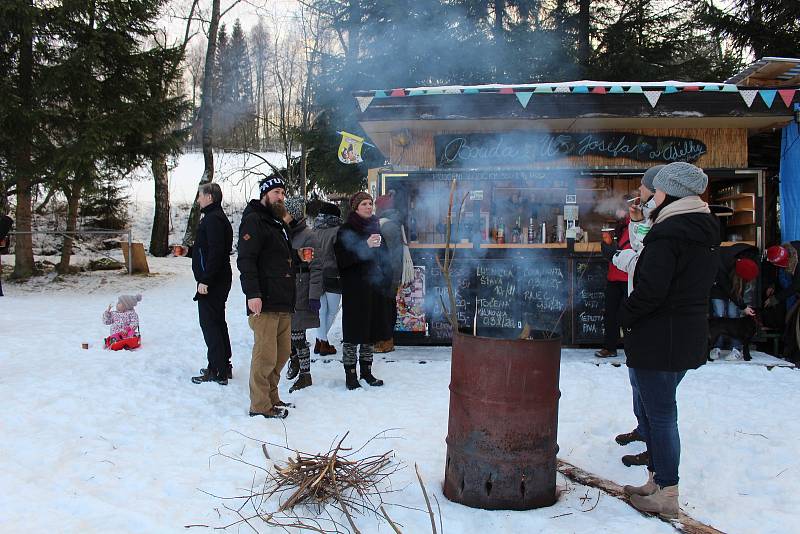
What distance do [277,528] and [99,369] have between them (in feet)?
11.6

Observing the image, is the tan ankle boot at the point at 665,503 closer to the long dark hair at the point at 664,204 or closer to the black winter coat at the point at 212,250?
the long dark hair at the point at 664,204

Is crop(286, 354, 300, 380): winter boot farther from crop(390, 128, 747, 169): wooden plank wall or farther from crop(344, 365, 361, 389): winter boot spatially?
crop(390, 128, 747, 169): wooden plank wall

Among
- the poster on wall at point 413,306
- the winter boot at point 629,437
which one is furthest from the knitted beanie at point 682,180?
the poster on wall at point 413,306

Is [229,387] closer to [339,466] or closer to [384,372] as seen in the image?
[384,372]

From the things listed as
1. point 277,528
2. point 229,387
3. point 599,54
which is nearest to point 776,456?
point 277,528

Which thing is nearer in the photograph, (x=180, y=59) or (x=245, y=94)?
(x=180, y=59)

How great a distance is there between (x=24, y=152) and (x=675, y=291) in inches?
502

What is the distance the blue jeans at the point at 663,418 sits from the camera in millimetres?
2988

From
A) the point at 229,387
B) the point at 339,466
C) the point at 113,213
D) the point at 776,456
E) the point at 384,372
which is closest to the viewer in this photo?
the point at 339,466

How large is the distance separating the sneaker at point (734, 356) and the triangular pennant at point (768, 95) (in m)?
2.90

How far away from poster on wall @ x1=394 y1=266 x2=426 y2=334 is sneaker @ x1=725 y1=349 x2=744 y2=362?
3631 mm

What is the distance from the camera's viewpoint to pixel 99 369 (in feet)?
18.3

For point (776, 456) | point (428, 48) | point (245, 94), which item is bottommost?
point (776, 456)

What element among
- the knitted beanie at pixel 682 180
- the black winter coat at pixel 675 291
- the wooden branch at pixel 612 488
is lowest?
the wooden branch at pixel 612 488
